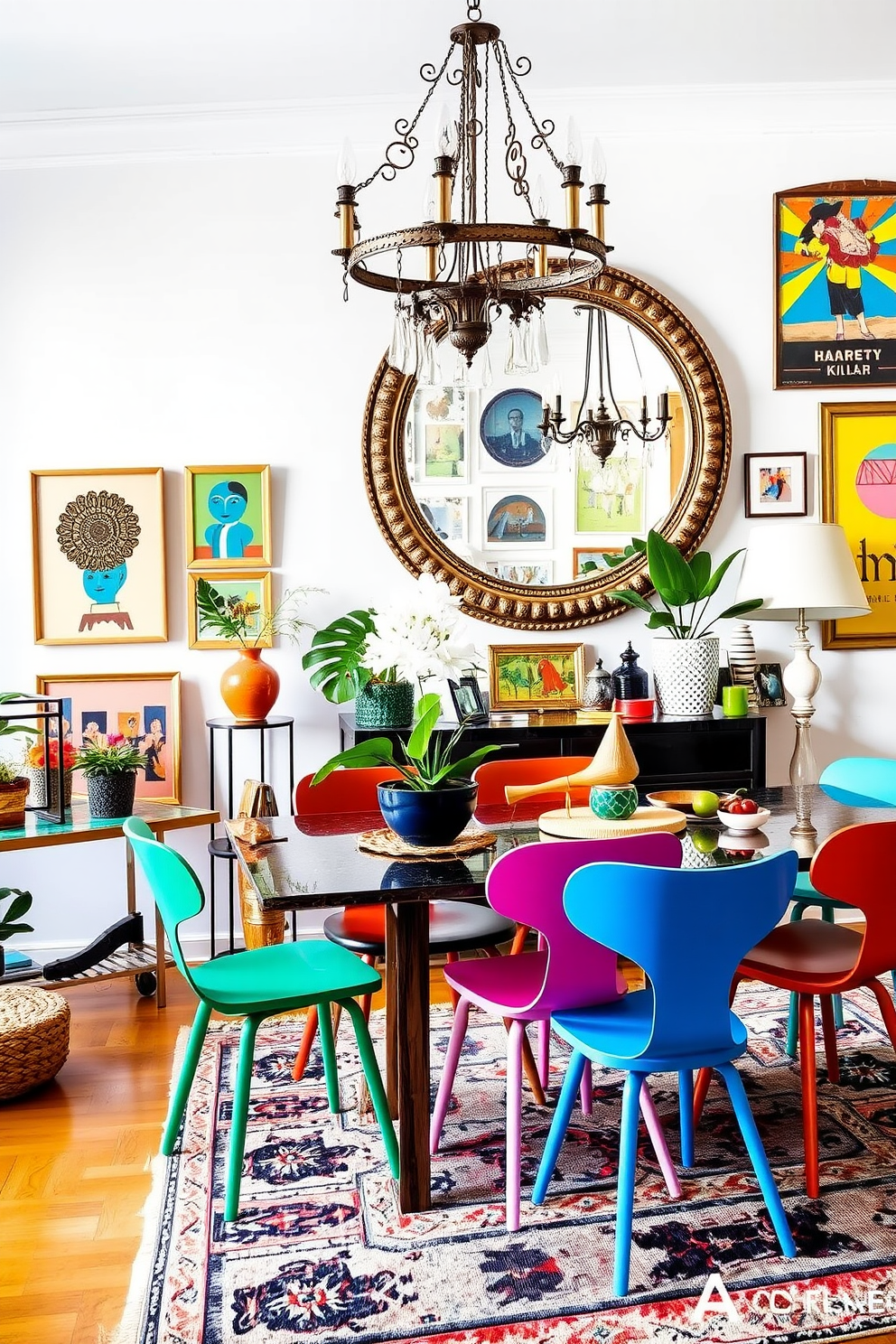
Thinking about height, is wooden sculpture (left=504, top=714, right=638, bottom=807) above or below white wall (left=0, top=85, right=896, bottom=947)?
below

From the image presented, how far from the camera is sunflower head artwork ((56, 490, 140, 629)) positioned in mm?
4102

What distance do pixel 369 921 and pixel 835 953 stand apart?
3.69ft

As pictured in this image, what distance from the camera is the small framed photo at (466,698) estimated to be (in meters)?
3.99

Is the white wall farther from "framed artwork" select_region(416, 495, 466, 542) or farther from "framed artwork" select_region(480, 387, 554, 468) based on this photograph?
"framed artwork" select_region(480, 387, 554, 468)

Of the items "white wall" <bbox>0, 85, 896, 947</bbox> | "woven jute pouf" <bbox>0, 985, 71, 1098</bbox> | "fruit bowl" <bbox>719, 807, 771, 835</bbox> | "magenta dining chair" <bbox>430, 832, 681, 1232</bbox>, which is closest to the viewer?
"magenta dining chair" <bbox>430, 832, 681, 1232</bbox>

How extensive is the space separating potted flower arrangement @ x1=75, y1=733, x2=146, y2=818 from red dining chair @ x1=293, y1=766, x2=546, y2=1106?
2.71 feet

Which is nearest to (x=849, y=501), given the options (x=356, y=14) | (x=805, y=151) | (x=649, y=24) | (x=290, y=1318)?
(x=805, y=151)

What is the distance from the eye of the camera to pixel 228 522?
163 inches

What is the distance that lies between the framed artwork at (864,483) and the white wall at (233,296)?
714 millimetres

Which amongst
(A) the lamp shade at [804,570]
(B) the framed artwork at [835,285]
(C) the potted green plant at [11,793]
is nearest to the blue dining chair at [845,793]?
(A) the lamp shade at [804,570]

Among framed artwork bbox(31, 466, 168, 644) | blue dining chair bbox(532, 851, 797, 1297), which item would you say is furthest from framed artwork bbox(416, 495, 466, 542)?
blue dining chair bbox(532, 851, 797, 1297)

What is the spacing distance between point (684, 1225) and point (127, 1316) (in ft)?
3.47

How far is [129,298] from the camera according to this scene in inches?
162

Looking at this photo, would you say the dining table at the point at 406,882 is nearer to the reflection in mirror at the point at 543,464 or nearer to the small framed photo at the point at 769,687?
the small framed photo at the point at 769,687
